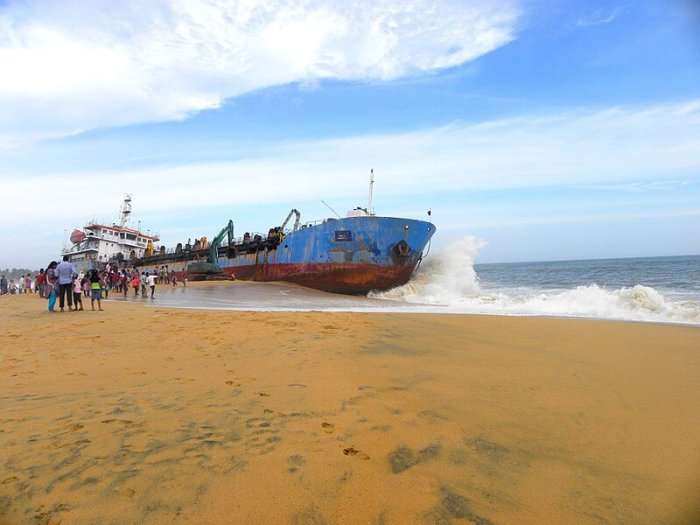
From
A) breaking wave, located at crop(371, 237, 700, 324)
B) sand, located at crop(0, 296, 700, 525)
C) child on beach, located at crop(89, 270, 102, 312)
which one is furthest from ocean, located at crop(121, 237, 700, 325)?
sand, located at crop(0, 296, 700, 525)

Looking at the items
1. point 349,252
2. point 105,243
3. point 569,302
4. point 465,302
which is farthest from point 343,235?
point 105,243

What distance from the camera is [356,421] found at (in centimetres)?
308

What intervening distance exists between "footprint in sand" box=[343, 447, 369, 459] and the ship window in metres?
17.5

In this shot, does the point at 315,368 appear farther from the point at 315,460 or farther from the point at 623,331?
the point at 623,331

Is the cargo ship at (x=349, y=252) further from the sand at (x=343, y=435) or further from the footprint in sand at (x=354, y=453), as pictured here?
the footprint in sand at (x=354, y=453)

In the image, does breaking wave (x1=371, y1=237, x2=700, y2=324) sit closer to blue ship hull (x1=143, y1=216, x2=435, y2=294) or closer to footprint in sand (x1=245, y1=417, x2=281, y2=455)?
blue ship hull (x1=143, y1=216, x2=435, y2=294)

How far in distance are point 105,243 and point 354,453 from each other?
40018mm

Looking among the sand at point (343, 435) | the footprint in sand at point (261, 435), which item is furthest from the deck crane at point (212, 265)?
the footprint in sand at point (261, 435)

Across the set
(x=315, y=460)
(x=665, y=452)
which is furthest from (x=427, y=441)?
(x=665, y=452)

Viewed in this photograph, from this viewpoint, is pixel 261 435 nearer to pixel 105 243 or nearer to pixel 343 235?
pixel 343 235

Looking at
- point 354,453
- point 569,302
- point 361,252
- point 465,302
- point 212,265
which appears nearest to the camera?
point 354,453

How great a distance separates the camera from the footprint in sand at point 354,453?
8.33ft

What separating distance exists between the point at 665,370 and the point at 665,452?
2.70 m

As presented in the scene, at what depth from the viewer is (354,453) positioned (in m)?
2.57
